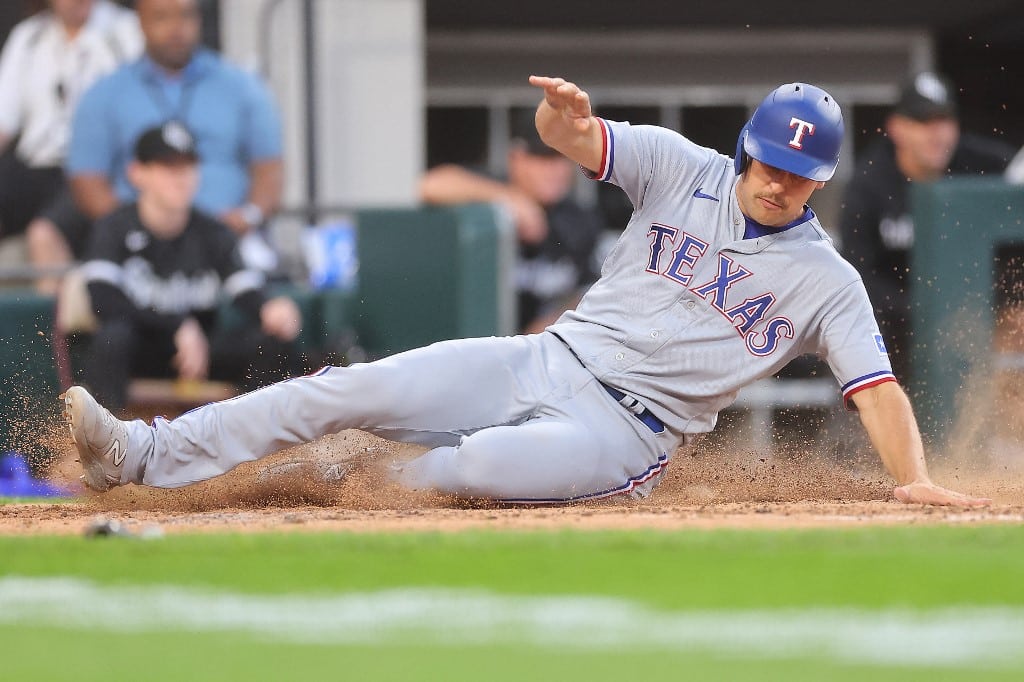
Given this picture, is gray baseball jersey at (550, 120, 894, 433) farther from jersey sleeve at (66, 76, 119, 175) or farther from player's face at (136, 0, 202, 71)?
player's face at (136, 0, 202, 71)

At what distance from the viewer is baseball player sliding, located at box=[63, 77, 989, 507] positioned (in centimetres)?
533

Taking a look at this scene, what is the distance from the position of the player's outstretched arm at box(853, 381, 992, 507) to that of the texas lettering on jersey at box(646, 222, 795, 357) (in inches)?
14.3

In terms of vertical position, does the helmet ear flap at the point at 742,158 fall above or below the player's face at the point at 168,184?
above

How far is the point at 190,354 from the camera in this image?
344 inches

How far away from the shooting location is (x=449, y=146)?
16766 mm

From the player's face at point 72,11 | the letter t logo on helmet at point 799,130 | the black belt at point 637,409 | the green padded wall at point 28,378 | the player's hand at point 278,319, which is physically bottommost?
the green padded wall at point 28,378

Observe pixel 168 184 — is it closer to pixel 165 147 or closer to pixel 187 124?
pixel 165 147

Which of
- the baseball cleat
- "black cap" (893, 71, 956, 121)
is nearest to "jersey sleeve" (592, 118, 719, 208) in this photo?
the baseball cleat

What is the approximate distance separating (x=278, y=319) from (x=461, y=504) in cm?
355

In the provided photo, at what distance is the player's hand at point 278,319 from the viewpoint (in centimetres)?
890

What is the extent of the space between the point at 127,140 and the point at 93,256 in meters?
1.38

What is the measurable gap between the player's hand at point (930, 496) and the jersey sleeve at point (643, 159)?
50.9 inches

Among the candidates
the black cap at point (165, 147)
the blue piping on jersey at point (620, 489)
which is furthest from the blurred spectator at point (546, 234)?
the blue piping on jersey at point (620, 489)

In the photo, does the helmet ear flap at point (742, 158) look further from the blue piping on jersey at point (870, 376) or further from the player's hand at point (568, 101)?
the blue piping on jersey at point (870, 376)
